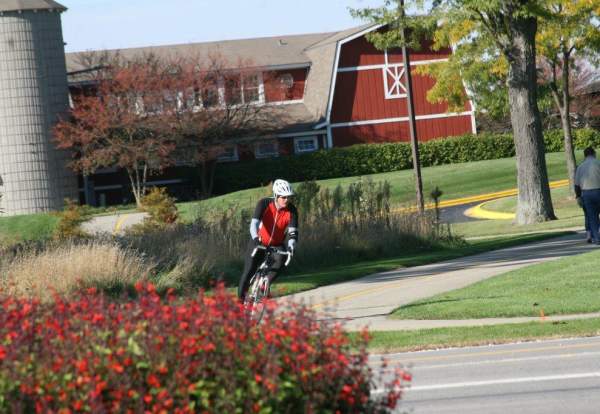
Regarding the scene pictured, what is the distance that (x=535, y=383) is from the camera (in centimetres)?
1048

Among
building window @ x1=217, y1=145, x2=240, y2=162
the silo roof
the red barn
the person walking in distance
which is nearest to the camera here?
the person walking in distance

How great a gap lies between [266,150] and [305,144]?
1.97 metres

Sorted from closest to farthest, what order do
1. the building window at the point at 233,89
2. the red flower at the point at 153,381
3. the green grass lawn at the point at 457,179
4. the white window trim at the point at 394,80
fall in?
the red flower at the point at 153,381
the green grass lawn at the point at 457,179
the building window at the point at 233,89
the white window trim at the point at 394,80

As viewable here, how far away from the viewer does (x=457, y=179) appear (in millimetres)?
52000

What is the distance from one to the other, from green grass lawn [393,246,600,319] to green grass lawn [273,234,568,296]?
3197 mm

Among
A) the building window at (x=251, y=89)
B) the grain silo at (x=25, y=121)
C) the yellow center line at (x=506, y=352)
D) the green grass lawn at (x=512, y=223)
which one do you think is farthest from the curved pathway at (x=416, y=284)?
the grain silo at (x=25, y=121)

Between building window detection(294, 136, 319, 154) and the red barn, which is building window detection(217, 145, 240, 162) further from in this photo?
building window detection(294, 136, 319, 154)

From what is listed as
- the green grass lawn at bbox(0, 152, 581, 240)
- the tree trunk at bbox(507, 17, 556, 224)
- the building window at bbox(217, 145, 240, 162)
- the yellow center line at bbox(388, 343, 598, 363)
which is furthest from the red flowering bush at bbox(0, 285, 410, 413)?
the building window at bbox(217, 145, 240, 162)

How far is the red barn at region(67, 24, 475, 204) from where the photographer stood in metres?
58.0

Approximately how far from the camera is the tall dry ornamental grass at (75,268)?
1869cm

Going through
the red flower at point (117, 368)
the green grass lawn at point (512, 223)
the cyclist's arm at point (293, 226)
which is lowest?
the green grass lawn at point (512, 223)

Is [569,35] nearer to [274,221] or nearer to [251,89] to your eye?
[251,89]

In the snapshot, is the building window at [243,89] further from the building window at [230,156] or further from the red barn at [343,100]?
the building window at [230,156]

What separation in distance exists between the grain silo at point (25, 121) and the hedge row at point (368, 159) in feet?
26.2
